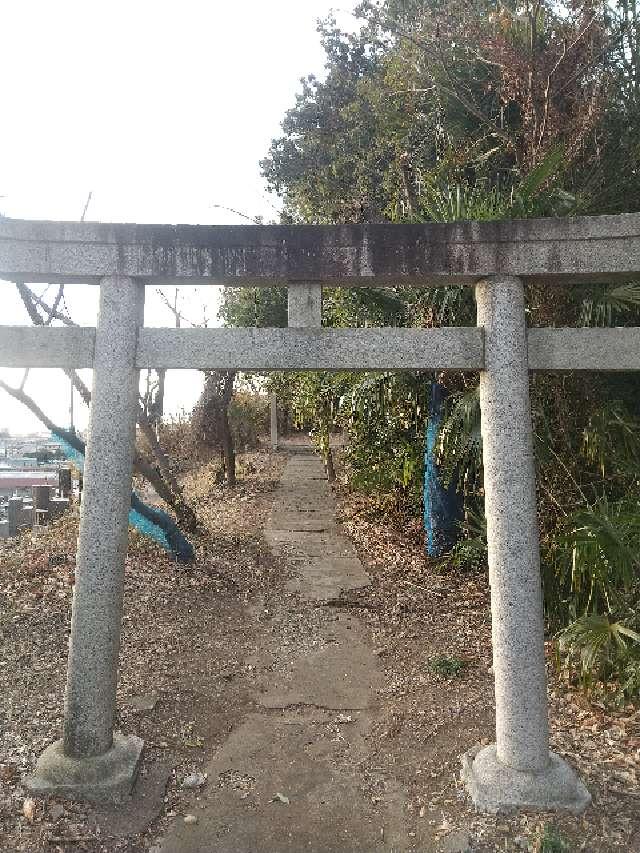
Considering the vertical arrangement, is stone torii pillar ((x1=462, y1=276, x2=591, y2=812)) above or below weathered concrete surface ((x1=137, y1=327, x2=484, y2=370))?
below

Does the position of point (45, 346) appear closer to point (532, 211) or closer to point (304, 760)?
point (304, 760)

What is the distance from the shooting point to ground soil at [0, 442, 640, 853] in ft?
9.96

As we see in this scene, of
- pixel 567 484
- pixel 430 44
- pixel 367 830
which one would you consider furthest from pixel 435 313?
pixel 367 830

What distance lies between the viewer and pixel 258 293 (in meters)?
11.8

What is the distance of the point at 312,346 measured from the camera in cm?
336

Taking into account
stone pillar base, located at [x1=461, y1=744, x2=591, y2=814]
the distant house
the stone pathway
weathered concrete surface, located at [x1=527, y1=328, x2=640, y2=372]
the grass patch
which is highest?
weathered concrete surface, located at [x1=527, y1=328, x2=640, y2=372]

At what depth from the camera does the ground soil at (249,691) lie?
3036mm

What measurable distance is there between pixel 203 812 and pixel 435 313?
5102 millimetres

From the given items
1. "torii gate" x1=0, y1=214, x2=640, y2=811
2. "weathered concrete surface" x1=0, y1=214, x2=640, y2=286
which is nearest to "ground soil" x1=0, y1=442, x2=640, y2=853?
"torii gate" x1=0, y1=214, x2=640, y2=811

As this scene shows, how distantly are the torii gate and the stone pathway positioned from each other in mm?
498

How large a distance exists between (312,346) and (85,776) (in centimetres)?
246

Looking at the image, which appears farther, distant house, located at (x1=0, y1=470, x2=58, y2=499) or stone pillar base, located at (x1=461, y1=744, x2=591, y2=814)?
distant house, located at (x1=0, y1=470, x2=58, y2=499)

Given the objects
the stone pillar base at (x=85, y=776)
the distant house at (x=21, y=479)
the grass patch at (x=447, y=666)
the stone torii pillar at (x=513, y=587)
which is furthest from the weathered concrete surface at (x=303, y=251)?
the distant house at (x=21, y=479)

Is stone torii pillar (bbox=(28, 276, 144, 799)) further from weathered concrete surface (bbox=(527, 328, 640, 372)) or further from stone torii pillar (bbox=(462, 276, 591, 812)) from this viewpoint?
weathered concrete surface (bbox=(527, 328, 640, 372))
